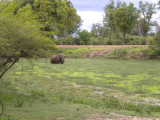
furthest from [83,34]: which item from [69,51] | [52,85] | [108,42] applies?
[52,85]

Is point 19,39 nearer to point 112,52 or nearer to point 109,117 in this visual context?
point 109,117

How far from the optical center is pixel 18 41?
808cm

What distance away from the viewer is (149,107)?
29.0ft

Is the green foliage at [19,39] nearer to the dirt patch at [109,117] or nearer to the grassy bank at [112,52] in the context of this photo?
the dirt patch at [109,117]

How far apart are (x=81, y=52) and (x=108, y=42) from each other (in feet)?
69.8

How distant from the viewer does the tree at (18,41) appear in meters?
7.50

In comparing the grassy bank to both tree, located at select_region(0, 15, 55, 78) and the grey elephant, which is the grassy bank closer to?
the grey elephant

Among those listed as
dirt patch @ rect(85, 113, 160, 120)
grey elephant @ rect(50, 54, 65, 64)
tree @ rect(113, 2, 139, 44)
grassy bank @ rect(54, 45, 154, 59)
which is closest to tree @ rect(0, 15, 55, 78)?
dirt patch @ rect(85, 113, 160, 120)

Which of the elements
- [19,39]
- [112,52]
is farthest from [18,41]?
[112,52]

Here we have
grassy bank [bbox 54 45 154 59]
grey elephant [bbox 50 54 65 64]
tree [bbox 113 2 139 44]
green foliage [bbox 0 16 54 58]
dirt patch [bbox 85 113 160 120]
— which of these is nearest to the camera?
dirt patch [bbox 85 113 160 120]

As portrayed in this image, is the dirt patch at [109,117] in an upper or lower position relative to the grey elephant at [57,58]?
lower

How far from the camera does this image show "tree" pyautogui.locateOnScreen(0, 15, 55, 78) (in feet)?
24.6

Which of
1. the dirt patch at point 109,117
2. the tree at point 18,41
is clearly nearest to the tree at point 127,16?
the tree at point 18,41

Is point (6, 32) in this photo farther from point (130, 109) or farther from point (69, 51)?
point (69, 51)
